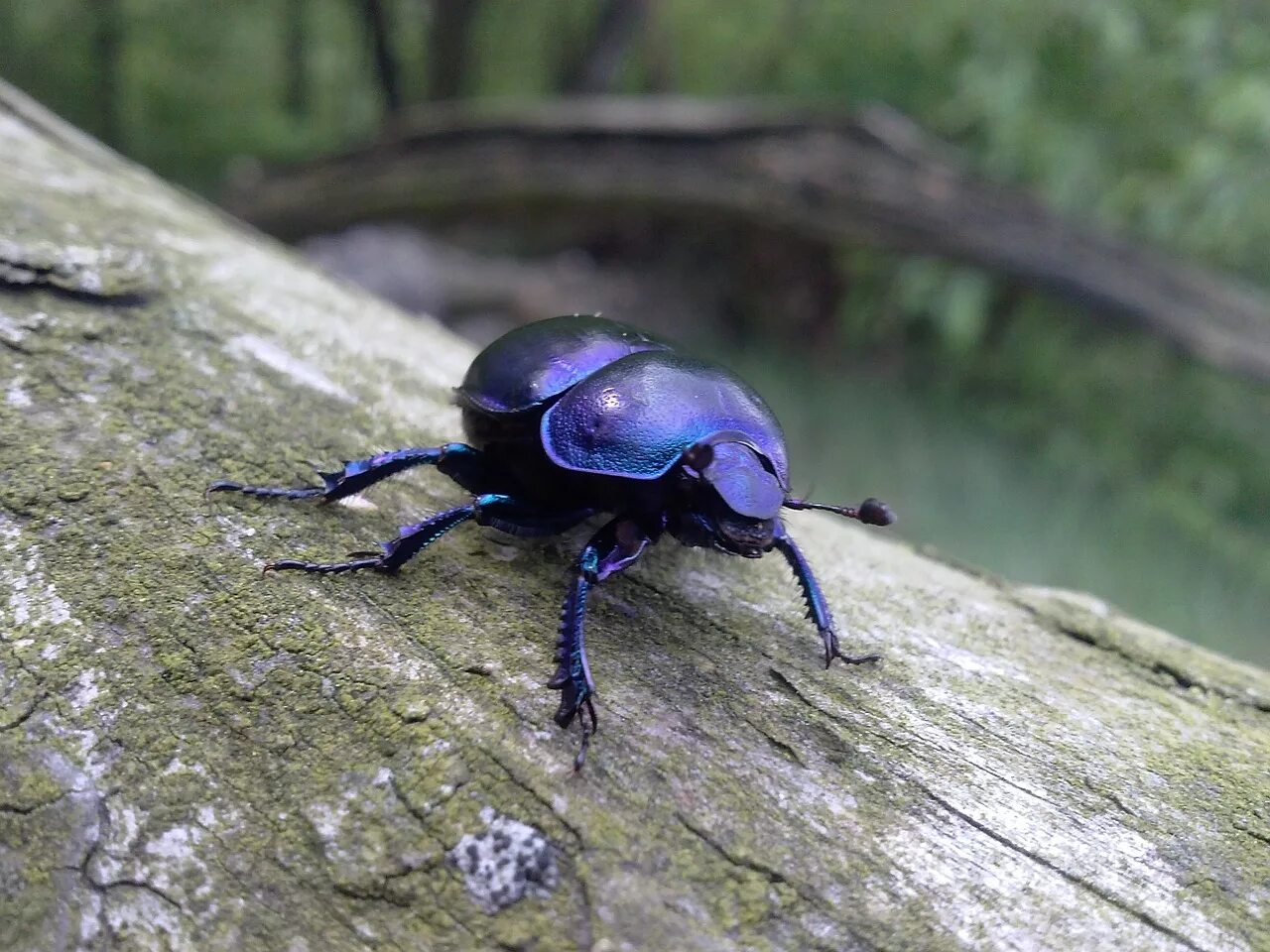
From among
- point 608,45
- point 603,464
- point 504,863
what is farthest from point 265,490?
point 608,45

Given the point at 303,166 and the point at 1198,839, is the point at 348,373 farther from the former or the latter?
the point at 303,166

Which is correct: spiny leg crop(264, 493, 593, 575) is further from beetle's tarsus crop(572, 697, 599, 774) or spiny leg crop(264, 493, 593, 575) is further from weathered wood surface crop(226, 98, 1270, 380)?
weathered wood surface crop(226, 98, 1270, 380)

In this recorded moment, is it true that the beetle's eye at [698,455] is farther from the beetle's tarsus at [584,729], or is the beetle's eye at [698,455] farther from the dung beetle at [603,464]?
the beetle's tarsus at [584,729]

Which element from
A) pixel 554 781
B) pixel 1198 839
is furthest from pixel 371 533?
pixel 1198 839

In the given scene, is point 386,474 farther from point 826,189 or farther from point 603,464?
point 826,189

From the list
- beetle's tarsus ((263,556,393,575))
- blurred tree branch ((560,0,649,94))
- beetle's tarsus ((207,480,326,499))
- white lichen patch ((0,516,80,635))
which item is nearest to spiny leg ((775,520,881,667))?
beetle's tarsus ((263,556,393,575))

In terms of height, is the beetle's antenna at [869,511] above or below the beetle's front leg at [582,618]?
above

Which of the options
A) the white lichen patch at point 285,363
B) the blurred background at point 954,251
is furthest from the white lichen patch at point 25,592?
the blurred background at point 954,251
